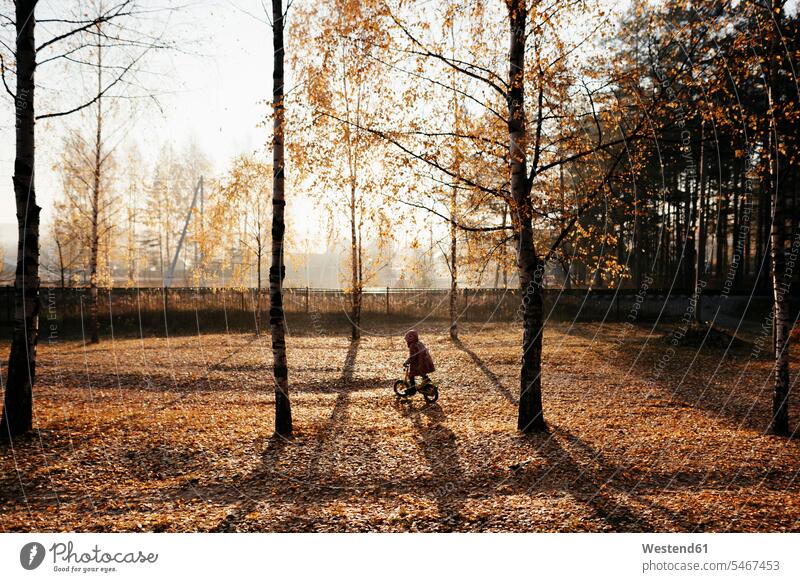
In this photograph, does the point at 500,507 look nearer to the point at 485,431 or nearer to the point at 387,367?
the point at 485,431

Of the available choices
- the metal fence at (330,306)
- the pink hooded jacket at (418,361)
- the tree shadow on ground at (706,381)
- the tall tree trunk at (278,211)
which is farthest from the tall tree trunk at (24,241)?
the metal fence at (330,306)

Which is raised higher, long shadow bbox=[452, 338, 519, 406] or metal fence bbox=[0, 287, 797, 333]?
metal fence bbox=[0, 287, 797, 333]

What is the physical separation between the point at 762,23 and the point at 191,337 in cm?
2179

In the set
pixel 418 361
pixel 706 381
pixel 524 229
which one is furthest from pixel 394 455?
pixel 706 381

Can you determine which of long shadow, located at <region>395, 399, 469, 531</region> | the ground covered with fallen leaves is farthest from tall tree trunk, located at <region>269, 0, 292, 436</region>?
long shadow, located at <region>395, 399, 469, 531</region>

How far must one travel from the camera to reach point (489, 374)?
1471 centimetres

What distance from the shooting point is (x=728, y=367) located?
1509 centimetres

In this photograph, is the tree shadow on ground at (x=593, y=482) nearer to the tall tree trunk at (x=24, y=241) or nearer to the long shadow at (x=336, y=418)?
the long shadow at (x=336, y=418)

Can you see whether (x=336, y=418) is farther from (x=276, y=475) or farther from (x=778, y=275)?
(x=778, y=275)

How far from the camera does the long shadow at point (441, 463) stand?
18.3 feet

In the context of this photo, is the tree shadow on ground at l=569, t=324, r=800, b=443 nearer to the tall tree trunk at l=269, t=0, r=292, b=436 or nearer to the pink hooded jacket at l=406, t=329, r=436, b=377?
the pink hooded jacket at l=406, t=329, r=436, b=377

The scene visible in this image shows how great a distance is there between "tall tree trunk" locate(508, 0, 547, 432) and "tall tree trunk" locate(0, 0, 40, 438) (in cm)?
736

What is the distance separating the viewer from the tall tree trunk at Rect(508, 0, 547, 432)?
26.1ft

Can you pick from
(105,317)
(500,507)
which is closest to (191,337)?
(105,317)
